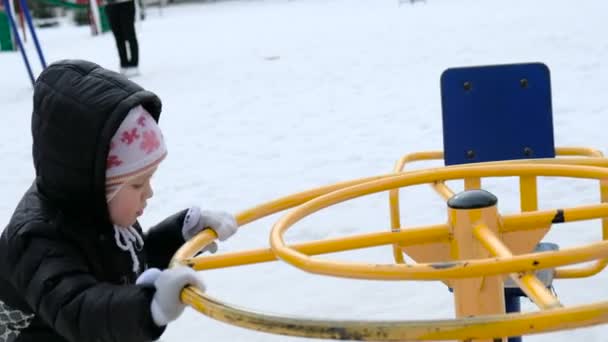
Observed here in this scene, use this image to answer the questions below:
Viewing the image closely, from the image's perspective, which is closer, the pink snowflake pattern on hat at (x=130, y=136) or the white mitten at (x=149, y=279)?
the white mitten at (x=149, y=279)

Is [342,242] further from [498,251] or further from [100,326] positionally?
[100,326]

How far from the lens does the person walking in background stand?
9367mm

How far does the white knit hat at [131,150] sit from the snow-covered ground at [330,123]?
3.55 ft

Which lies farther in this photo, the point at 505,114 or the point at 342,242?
Result: the point at 505,114

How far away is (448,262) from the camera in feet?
4.38

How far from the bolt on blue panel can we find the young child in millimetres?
915

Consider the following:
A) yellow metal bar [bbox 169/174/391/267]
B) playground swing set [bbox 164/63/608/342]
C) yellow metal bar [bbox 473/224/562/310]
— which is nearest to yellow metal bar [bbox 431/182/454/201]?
playground swing set [bbox 164/63/608/342]

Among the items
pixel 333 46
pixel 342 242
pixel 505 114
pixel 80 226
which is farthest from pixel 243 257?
pixel 333 46

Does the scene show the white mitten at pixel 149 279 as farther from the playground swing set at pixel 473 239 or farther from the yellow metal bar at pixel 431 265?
the yellow metal bar at pixel 431 265

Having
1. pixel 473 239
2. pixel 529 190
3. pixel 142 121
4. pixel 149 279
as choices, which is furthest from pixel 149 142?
pixel 529 190

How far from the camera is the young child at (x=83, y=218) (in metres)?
1.45

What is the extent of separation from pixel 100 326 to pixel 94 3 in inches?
631

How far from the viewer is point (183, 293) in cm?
136

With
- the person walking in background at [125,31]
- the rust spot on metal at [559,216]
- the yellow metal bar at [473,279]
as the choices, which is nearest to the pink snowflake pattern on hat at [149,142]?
the yellow metal bar at [473,279]
